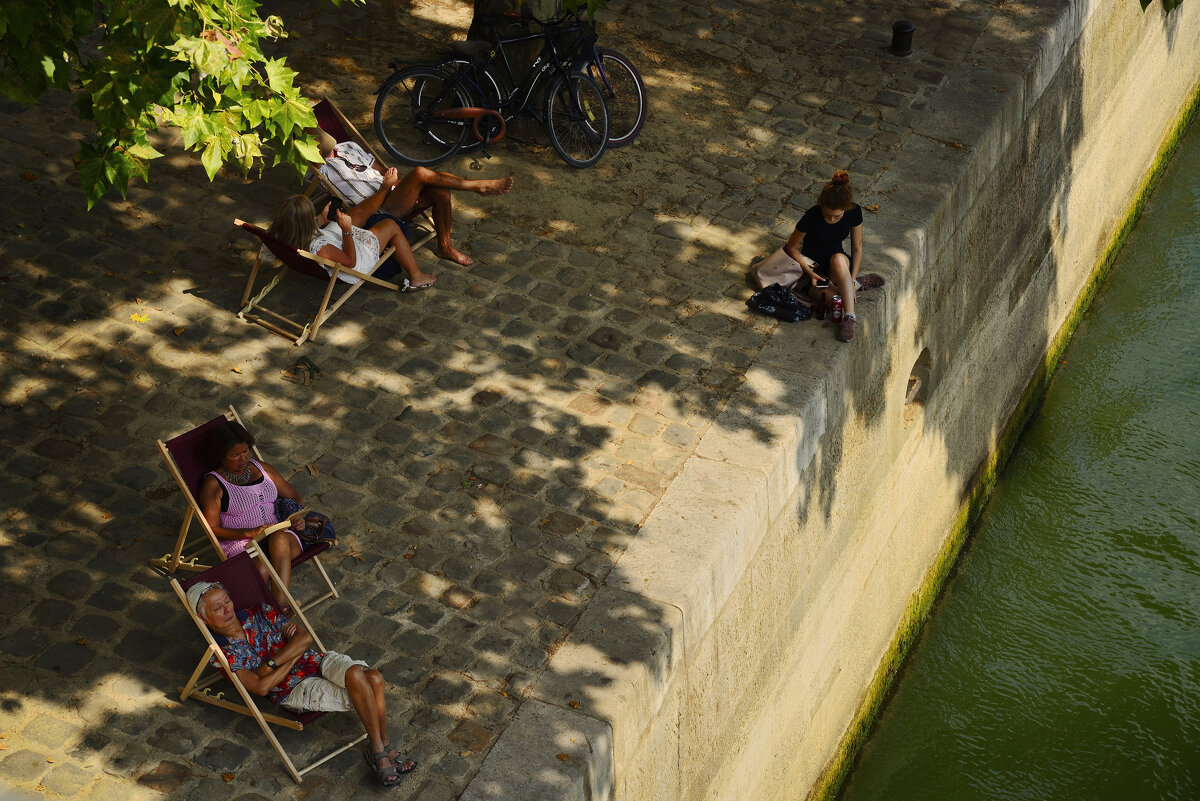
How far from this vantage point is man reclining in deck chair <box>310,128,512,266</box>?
866 centimetres

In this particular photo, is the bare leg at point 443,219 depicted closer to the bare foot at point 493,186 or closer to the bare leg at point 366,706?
the bare foot at point 493,186

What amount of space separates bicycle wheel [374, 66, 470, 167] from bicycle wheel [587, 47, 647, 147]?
3.52ft

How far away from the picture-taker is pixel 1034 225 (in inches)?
464

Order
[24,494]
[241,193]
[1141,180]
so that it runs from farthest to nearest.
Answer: [1141,180] < [241,193] < [24,494]

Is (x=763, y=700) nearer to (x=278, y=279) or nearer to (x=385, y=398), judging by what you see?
(x=385, y=398)

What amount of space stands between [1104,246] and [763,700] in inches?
347

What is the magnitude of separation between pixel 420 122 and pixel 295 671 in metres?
5.02

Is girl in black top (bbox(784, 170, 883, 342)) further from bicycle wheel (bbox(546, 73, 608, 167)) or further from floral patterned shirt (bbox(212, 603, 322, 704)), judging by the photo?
floral patterned shirt (bbox(212, 603, 322, 704))

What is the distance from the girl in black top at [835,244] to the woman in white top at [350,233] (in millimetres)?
2486

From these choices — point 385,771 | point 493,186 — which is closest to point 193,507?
point 385,771

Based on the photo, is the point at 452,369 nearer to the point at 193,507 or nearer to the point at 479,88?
the point at 193,507

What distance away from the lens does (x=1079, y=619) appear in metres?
10.5

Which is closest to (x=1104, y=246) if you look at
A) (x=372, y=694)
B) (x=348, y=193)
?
(x=348, y=193)

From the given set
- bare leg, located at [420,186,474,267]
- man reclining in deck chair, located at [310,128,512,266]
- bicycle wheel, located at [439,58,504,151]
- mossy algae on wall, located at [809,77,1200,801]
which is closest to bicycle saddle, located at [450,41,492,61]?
bicycle wheel, located at [439,58,504,151]
